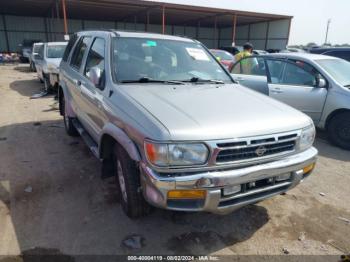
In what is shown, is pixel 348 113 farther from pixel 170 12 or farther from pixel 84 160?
pixel 170 12

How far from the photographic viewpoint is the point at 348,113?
5.33 metres

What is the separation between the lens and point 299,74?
19.4 feet

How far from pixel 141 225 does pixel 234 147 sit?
135 cm

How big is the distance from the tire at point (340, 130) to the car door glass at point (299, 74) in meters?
0.80

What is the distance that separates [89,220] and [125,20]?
31.5 metres

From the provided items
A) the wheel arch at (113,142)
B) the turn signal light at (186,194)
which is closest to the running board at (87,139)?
the wheel arch at (113,142)

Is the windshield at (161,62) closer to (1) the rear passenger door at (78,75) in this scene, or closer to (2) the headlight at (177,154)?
(1) the rear passenger door at (78,75)

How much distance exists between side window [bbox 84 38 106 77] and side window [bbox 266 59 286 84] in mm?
3961

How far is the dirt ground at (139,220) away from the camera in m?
2.68

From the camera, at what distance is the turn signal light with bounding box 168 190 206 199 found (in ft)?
7.40

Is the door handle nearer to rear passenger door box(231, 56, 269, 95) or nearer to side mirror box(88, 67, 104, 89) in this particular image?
side mirror box(88, 67, 104, 89)

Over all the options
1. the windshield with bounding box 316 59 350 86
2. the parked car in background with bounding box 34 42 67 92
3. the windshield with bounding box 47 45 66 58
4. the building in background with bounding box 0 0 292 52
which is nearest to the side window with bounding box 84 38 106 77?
the windshield with bounding box 316 59 350 86

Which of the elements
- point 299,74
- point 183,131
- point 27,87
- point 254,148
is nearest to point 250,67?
point 299,74

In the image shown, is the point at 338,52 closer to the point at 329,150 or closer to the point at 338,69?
the point at 338,69
